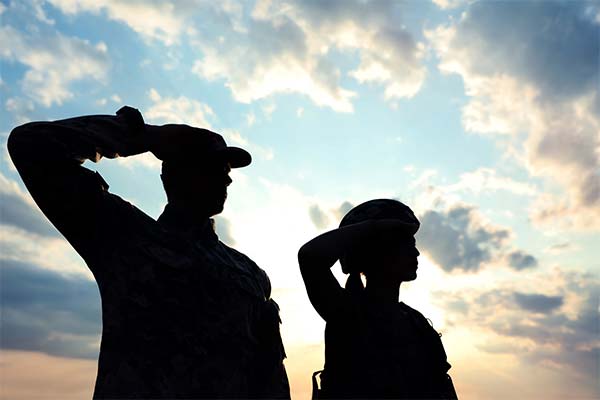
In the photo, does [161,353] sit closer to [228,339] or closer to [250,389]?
[228,339]

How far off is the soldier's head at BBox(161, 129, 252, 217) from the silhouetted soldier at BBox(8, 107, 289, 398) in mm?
10

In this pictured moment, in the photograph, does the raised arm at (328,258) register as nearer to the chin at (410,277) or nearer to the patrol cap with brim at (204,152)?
the chin at (410,277)

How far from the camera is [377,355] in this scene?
18.2ft

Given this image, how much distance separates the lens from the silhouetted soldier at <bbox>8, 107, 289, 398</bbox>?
5633mm

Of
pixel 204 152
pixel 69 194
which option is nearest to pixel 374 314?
pixel 204 152

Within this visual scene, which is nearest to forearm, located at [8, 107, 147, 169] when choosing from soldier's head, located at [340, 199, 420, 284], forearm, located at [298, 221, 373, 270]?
forearm, located at [298, 221, 373, 270]

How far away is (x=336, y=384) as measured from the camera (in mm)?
5547

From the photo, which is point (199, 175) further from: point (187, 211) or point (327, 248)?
point (327, 248)

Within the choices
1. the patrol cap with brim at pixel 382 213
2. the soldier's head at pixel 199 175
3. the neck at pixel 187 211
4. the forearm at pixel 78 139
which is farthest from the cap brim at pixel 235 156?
the patrol cap with brim at pixel 382 213

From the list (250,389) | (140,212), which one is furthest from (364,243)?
(140,212)

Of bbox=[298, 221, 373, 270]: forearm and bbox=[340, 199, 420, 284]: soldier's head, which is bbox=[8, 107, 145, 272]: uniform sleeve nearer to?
bbox=[298, 221, 373, 270]: forearm

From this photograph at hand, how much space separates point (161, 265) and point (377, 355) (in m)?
2.15

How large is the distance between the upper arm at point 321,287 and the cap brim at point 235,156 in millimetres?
1861

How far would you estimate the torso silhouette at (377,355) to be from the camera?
214 inches
